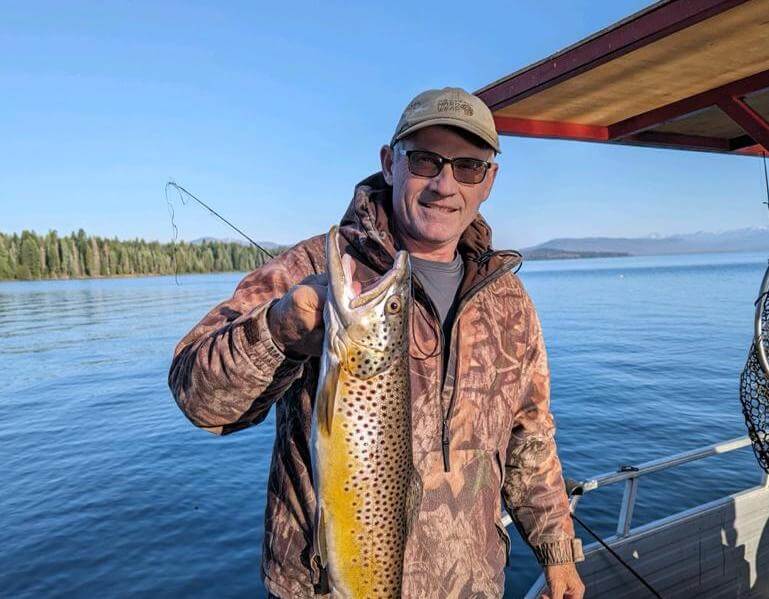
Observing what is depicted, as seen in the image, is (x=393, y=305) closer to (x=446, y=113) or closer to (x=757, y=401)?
(x=446, y=113)

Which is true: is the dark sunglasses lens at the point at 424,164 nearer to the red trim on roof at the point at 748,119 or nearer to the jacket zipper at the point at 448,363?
the jacket zipper at the point at 448,363

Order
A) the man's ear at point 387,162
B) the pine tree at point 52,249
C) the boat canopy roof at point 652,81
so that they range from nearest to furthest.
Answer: the man's ear at point 387,162
the boat canopy roof at point 652,81
the pine tree at point 52,249

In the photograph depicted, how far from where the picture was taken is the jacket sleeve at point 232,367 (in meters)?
2.06

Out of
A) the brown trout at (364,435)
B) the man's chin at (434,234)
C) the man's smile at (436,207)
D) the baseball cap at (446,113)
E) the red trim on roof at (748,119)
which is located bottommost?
the brown trout at (364,435)

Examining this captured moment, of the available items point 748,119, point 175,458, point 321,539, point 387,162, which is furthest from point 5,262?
point 321,539

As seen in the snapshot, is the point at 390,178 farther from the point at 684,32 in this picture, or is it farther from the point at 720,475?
the point at 720,475

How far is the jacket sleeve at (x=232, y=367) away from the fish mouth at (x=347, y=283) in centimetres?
30

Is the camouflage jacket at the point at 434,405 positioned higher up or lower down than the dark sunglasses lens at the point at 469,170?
lower down

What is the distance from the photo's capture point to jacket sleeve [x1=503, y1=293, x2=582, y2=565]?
3.11 m

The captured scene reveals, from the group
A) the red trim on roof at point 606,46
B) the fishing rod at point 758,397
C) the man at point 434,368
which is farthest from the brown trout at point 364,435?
the fishing rod at point 758,397

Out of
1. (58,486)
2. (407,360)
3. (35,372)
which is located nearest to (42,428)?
(58,486)

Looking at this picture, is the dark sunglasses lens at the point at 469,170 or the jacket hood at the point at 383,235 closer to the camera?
the jacket hood at the point at 383,235

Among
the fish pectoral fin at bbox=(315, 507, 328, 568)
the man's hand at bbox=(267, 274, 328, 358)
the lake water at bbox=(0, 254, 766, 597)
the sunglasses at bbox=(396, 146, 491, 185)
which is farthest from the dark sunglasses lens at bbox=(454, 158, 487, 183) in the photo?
the lake water at bbox=(0, 254, 766, 597)

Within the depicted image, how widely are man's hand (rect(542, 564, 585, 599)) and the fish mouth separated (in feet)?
6.72
